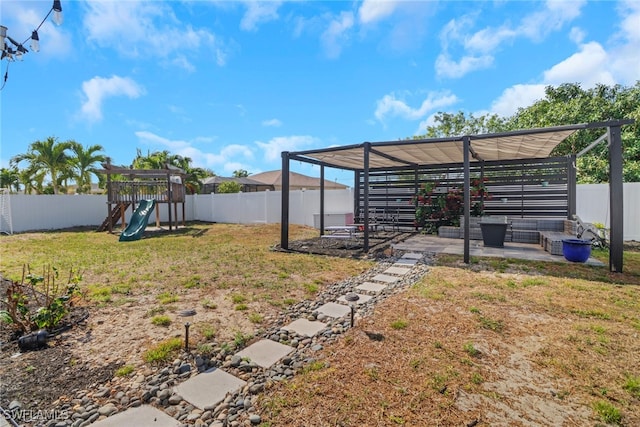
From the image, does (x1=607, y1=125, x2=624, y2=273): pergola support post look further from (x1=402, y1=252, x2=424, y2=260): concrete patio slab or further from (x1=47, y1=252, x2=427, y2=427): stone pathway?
(x1=47, y1=252, x2=427, y2=427): stone pathway

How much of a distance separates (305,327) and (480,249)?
581 cm

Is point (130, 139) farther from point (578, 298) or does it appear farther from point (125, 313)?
point (578, 298)

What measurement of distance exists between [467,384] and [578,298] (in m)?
2.85

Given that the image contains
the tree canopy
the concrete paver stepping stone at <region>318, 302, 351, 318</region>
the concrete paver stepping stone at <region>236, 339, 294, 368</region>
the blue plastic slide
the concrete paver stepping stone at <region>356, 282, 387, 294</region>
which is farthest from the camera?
the tree canopy

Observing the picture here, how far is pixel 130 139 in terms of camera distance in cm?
1998

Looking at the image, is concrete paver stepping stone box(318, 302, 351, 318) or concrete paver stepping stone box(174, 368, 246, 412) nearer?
concrete paver stepping stone box(174, 368, 246, 412)

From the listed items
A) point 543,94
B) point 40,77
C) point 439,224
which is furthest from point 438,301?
point 543,94

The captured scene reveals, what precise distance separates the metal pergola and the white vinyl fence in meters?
1.34

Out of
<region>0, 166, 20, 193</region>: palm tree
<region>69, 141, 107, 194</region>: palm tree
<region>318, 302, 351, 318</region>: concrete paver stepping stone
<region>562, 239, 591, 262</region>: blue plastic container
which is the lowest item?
<region>318, 302, 351, 318</region>: concrete paver stepping stone

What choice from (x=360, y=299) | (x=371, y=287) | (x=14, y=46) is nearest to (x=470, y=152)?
(x=371, y=287)

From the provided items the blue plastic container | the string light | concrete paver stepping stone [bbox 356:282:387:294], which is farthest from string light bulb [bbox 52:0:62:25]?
the blue plastic container

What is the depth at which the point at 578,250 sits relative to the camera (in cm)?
576

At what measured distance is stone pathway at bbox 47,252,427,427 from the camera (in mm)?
1834

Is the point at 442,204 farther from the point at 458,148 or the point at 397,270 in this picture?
the point at 397,270
